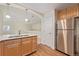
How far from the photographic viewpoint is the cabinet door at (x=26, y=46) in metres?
3.76

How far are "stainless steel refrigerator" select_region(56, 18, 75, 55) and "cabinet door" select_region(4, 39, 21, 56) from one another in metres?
1.65

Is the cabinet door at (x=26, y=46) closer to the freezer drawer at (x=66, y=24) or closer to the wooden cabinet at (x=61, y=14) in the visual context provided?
the freezer drawer at (x=66, y=24)

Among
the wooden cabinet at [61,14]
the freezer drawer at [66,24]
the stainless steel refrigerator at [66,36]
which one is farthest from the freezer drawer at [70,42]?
the wooden cabinet at [61,14]

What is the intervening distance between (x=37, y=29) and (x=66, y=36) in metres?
3.15

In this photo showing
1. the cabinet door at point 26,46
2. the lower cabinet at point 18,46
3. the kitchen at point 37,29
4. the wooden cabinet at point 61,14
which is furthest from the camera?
the wooden cabinet at point 61,14

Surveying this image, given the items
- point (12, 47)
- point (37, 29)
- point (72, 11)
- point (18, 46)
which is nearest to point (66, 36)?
point (72, 11)

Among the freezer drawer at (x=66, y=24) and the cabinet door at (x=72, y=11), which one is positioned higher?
the cabinet door at (x=72, y=11)

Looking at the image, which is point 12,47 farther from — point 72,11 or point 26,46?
point 72,11

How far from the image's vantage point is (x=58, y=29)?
4816 mm

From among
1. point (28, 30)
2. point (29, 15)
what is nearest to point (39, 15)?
point (29, 15)

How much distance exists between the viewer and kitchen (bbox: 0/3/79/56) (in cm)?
358

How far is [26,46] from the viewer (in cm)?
396

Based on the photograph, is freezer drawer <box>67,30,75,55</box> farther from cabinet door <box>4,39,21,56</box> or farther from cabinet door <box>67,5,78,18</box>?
cabinet door <box>4,39,21,56</box>

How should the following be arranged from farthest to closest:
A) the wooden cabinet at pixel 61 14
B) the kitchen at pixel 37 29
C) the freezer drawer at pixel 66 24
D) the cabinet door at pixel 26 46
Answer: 1. the wooden cabinet at pixel 61 14
2. the freezer drawer at pixel 66 24
3. the cabinet door at pixel 26 46
4. the kitchen at pixel 37 29
